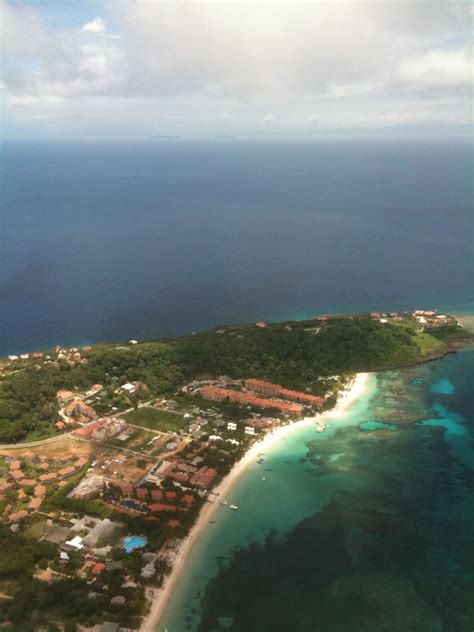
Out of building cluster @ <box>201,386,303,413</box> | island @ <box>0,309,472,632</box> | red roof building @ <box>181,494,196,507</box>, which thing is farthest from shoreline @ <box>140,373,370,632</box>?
building cluster @ <box>201,386,303,413</box>

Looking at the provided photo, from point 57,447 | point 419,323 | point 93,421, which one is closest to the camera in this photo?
point 57,447

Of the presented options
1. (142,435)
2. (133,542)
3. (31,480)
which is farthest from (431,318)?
(31,480)

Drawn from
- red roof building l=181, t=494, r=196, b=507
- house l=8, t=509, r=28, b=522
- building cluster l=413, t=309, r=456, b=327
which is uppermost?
building cluster l=413, t=309, r=456, b=327

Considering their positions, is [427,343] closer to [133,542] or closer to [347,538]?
[347,538]

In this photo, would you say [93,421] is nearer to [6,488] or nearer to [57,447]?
[57,447]

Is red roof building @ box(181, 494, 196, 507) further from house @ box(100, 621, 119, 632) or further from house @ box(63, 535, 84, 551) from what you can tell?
house @ box(100, 621, 119, 632)

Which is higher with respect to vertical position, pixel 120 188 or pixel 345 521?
pixel 120 188

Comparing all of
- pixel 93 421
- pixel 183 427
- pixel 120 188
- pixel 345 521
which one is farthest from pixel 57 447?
pixel 120 188

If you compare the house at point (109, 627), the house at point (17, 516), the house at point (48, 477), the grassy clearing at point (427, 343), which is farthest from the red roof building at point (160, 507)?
the grassy clearing at point (427, 343)
